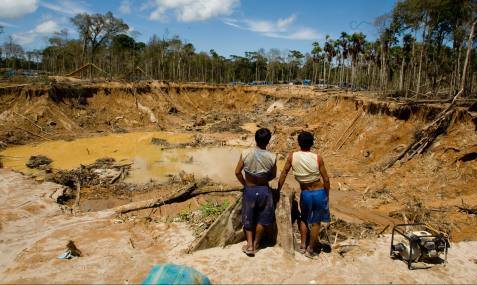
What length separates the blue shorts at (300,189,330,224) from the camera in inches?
192

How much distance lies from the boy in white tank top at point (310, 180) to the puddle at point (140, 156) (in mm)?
9247

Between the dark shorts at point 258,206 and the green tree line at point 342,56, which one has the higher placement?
the green tree line at point 342,56

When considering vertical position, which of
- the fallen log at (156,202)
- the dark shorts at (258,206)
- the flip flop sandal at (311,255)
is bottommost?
the fallen log at (156,202)

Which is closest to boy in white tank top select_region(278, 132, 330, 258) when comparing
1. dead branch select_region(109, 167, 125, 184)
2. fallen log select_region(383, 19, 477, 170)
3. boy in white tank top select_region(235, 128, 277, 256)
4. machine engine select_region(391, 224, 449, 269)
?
boy in white tank top select_region(235, 128, 277, 256)

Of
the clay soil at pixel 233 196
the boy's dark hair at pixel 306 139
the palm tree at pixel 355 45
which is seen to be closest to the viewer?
the boy's dark hair at pixel 306 139

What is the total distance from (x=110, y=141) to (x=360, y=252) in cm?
1988

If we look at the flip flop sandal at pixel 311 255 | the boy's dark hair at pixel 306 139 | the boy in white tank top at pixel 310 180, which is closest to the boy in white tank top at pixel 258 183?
the boy in white tank top at pixel 310 180

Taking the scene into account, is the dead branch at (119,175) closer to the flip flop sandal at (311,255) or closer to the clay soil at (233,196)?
the clay soil at (233,196)

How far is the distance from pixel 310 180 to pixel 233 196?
4.63m

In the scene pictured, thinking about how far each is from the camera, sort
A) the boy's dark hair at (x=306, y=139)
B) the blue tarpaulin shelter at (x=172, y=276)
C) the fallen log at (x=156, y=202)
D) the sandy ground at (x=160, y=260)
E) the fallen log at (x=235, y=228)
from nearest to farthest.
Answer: the blue tarpaulin shelter at (x=172, y=276) → the sandy ground at (x=160, y=260) → the boy's dark hair at (x=306, y=139) → the fallen log at (x=235, y=228) → the fallen log at (x=156, y=202)

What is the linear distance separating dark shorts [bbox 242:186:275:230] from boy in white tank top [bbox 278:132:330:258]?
293mm

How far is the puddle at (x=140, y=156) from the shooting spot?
15.7 meters

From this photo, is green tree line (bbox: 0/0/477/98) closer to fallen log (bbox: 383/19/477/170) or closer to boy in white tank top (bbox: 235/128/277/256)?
fallen log (bbox: 383/19/477/170)

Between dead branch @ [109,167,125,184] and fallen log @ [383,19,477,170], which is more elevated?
fallen log @ [383,19,477,170]
